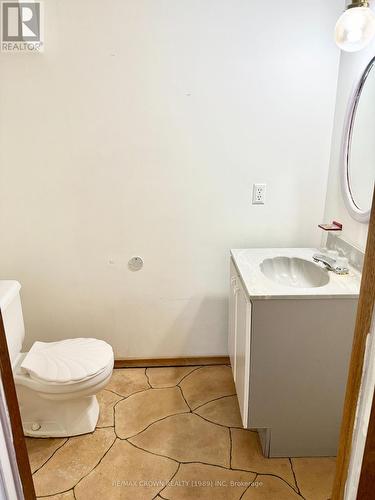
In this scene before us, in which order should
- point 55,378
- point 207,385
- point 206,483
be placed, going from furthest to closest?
point 207,385, point 55,378, point 206,483

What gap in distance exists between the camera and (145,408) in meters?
1.98

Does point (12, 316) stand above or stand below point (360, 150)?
below

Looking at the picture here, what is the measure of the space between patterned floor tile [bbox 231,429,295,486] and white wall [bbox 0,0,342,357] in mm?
686

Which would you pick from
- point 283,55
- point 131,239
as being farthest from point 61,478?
point 283,55

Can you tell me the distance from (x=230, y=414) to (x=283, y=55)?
6.30 ft

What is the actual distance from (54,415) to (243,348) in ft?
3.32

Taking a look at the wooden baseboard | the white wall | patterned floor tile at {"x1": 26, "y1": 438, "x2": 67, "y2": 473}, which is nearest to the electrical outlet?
the white wall

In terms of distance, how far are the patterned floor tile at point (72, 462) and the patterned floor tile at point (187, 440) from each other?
16cm

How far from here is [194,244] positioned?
212 centimetres

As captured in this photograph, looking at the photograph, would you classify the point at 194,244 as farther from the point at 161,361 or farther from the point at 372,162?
the point at 372,162

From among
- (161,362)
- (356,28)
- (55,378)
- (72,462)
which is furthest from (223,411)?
(356,28)

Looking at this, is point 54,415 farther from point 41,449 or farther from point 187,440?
point 187,440

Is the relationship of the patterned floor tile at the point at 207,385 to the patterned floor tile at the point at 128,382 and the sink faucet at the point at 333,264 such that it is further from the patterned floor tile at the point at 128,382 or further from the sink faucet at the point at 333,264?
the sink faucet at the point at 333,264

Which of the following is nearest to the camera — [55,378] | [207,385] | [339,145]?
[55,378]
